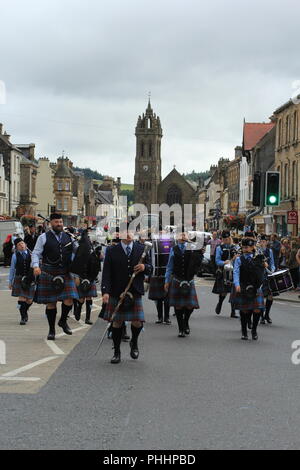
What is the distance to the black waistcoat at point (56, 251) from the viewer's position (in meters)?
11.2

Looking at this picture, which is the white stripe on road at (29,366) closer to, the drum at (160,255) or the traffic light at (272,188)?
the drum at (160,255)

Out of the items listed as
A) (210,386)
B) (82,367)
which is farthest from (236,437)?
(82,367)

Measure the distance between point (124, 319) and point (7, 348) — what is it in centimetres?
199

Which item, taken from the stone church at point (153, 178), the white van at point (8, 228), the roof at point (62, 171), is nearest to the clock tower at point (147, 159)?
the stone church at point (153, 178)

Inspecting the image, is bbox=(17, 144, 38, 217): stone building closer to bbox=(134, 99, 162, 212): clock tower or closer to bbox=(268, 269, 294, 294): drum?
bbox=(268, 269, 294, 294): drum

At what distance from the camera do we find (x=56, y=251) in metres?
11.3

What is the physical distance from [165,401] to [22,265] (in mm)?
7167

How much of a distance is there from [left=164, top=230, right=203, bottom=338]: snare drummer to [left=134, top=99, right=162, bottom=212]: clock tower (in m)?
133

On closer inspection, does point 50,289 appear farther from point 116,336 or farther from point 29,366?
point 29,366

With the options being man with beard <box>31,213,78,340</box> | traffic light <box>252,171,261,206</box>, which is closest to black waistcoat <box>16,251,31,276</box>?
man with beard <box>31,213,78,340</box>

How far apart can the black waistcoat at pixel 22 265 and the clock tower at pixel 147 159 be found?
132m

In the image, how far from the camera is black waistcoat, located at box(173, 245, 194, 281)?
12.7 meters
